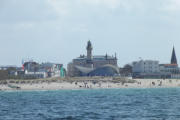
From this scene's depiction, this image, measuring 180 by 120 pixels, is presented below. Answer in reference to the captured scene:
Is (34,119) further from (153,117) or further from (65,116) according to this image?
(153,117)

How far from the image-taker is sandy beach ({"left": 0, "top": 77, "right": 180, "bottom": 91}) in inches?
6225

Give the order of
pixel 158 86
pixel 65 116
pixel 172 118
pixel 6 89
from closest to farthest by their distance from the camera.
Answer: pixel 172 118 < pixel 65 116 < pixel 6 89 < pixel 158 86

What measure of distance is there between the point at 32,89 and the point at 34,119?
106593 mm

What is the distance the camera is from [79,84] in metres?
170

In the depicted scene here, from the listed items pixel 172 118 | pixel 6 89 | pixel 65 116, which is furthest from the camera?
pixel 6 89

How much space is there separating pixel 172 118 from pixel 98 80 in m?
133

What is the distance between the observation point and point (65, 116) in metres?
52.6

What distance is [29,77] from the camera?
190 metres

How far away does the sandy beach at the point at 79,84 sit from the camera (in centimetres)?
15812

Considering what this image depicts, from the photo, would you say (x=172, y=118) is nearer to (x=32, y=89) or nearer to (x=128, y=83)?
(x=32, y=89)

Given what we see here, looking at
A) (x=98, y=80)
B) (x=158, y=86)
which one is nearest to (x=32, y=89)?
(x=98, y=80)

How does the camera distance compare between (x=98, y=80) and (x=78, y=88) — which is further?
(x=98, y=80)

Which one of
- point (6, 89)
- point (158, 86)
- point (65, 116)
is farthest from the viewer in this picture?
point (158, 86)

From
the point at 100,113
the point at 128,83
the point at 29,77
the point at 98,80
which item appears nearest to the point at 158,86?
the point at 128,83
